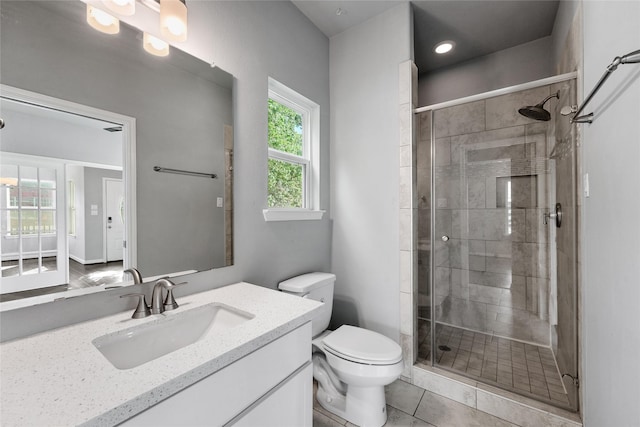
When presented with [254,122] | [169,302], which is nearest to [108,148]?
[169,302]

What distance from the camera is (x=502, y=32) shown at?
2230 mm

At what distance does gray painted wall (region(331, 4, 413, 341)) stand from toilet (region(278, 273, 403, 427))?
0.44 metres

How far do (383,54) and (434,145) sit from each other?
80 centimetres

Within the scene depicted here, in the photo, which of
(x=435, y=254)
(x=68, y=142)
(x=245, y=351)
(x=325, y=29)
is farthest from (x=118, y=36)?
Answer: (x=435, y=254)

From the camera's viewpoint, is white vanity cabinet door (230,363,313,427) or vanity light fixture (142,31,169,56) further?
vanity light fixture (142,31,169,56)

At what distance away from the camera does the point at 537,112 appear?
1712 millimetres

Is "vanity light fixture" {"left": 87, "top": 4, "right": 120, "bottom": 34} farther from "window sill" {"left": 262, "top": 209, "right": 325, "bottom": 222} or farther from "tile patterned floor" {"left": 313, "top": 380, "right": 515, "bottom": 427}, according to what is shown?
"tile patterned floor" {"left": 313, "top": 380, "right": 515, "bottom": 427}

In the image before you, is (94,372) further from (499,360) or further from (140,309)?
(499,360)

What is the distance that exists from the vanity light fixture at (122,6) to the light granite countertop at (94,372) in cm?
121

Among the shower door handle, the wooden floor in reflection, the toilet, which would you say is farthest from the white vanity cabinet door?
the shower door handle

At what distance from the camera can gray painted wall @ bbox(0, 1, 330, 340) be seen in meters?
1.31

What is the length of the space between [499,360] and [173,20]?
2774mm

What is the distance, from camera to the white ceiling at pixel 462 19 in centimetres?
193

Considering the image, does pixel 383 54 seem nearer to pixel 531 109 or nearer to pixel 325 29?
pixel 325 29
